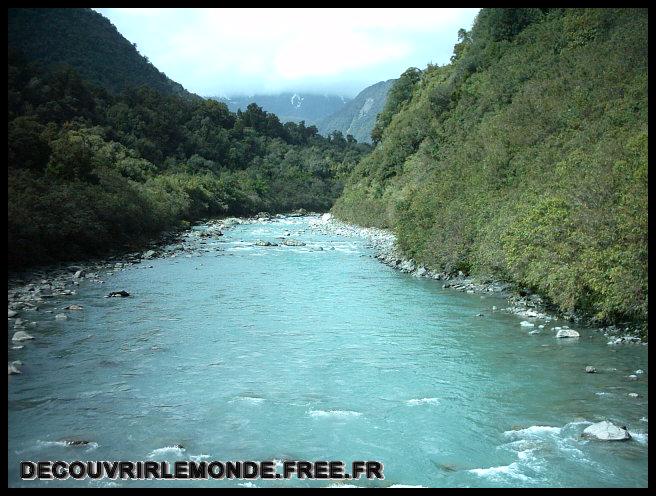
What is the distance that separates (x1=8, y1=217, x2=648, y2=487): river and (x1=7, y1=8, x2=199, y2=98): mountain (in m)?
101

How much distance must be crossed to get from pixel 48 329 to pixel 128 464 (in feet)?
35.3

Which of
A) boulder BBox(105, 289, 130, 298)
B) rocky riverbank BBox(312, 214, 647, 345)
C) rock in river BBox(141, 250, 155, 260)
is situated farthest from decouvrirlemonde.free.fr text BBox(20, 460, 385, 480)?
rock in river BBox(141, 250, 155, 260)

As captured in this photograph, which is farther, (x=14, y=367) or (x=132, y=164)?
(x=132, y=164)

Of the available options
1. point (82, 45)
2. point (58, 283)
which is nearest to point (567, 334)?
point (58, 283)

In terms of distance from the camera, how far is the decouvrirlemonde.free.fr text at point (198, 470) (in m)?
9.45

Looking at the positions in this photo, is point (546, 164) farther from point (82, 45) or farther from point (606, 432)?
point (82, 45)

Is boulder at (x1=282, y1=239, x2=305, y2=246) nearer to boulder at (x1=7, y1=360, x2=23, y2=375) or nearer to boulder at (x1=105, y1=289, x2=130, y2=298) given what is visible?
boulder at (x1=105, y1=289, x2=130, y2=298)

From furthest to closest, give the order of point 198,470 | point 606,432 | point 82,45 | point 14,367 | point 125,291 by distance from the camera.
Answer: point 82,45 → point 125,291 → point 14,367 → point 606,432 → point 198,470

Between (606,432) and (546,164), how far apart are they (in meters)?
17.3

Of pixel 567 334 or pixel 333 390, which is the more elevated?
pixel 567 334

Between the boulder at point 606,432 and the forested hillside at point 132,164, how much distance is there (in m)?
28.3

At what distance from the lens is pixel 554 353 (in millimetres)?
15945

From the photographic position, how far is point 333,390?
1361 cm

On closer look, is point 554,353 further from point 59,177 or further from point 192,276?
point 59,177
